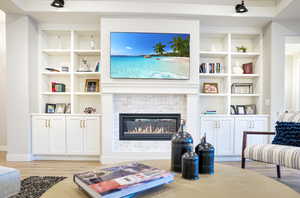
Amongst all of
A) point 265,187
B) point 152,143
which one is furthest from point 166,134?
point 265,187

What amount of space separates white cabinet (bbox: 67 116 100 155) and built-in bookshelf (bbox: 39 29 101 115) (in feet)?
1.16

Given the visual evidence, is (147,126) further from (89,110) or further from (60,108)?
(60,108)

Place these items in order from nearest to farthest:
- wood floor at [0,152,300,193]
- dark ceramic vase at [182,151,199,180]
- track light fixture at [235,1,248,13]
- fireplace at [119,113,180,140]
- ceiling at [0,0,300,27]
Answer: dark ceramic vase at [182,151,199,180] < wood floor at [0,152,300,193] < track light fixture at [235,1,248,13] < ceiling at [0,0,300,27] < fireplace at [119,113,180,140]

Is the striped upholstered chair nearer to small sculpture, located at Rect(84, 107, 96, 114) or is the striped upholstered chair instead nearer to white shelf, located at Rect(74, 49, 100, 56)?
small sculpture, located at Rect(84, 107, 96, 114)

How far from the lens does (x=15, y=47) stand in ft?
11.2

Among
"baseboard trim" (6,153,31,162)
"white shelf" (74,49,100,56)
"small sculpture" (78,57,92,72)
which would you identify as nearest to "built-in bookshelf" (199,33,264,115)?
"white shelf" (74,49,100,56)

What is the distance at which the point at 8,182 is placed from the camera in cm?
147

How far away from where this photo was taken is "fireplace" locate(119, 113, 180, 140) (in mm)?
3445

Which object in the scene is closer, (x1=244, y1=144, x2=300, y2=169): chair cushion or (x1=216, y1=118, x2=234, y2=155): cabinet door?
(x1=244, y1=144, x2=300, y2=169): chair cushion

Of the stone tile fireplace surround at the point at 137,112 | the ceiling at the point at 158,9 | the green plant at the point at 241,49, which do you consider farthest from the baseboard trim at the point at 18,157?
the green plant at the point at 241,49

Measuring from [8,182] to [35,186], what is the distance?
3.12 ft

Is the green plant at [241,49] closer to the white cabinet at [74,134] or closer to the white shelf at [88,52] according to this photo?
the white shelf at [88,52]

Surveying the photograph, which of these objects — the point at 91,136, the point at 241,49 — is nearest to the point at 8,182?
the point at 91,136

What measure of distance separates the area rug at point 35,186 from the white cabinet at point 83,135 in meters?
0.86
